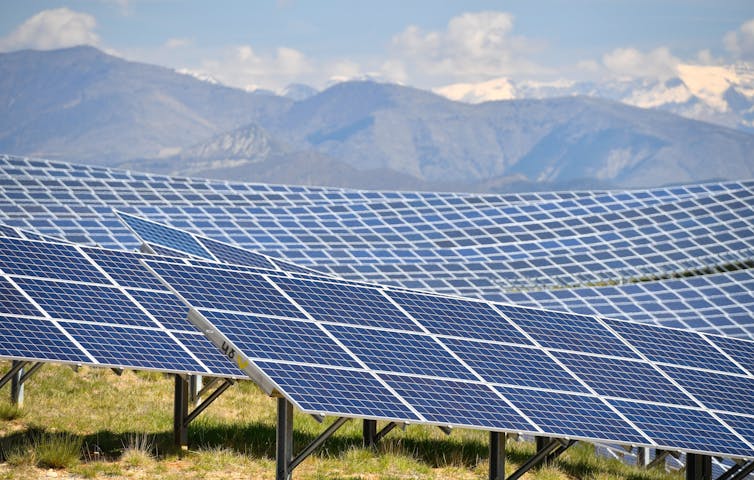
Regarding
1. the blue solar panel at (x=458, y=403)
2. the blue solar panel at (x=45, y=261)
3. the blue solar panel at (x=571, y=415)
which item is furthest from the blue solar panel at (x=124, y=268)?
the blue solar panel at (x=571, y=415)

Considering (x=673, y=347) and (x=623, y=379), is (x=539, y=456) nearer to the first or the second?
(x=623, y=379)

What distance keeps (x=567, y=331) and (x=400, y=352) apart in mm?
4283

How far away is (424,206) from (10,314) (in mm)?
51696

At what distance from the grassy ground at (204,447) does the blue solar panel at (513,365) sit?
4.05 meters

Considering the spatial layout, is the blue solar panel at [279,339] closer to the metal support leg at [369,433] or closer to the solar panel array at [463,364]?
the solar panel array at [463,364]

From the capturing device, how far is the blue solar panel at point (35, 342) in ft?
61.6

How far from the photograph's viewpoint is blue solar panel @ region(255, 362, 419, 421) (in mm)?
16266

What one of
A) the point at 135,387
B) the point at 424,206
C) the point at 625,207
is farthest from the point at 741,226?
the point at 135,387

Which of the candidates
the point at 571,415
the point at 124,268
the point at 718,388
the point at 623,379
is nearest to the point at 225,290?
the point at 124,268

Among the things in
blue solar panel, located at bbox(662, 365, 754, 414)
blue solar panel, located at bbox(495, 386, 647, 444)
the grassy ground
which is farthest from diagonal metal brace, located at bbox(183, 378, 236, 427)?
blue solar panel, located at bbox(662, 365, 754, 414)

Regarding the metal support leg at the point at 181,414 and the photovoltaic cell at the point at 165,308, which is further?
the metal support leg at the point at 181,414

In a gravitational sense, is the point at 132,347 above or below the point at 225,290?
below

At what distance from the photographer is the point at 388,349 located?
18.8m

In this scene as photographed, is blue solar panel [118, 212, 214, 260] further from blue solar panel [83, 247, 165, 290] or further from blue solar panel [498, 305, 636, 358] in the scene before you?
blue solar panel [498, 305, 636, 358]
